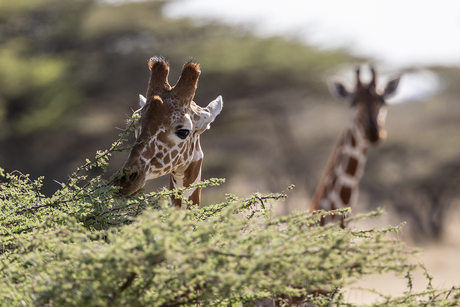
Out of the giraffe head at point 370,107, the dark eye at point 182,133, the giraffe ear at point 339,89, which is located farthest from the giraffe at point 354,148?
the dark eye at point 182,133

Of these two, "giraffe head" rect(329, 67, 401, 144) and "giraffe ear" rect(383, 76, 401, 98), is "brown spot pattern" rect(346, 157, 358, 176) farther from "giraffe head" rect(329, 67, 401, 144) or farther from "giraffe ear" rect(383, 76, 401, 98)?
"giraffe ear" rect(383, 76, 401, 98)

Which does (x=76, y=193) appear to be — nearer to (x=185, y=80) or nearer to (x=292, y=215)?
(x=185, y=80)

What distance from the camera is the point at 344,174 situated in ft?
18.3

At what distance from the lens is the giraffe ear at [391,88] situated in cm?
605

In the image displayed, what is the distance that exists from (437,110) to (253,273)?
62.6ft

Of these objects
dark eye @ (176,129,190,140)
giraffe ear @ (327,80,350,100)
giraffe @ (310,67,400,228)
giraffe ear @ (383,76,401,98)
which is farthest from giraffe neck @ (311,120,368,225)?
dark eye @ (176,129,190,140)

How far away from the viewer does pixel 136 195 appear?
9.31 ft

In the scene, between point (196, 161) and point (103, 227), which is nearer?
point (103, 227)

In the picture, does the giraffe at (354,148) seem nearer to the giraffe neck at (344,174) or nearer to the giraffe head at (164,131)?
the giraffe neck at (344,174)

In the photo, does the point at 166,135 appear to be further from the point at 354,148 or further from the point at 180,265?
the point at 354,148

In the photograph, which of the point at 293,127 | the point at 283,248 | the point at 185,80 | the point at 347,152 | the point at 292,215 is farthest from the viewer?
the point at 293,127

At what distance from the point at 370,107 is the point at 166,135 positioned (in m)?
3.37

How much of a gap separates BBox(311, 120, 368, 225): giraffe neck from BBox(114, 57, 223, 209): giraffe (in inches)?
91.0

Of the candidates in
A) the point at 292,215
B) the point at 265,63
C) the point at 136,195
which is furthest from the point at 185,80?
the point at 265,63
